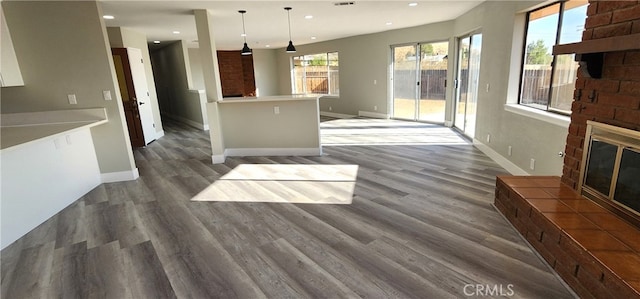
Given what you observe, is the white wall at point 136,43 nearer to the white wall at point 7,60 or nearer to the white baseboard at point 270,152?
the white wall at point 7,60

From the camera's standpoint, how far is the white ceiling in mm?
4238

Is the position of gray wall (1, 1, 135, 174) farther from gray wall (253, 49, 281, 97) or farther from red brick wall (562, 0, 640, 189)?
gray wall (253, 49, 281, 97)

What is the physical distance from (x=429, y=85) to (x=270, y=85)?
21.3ft

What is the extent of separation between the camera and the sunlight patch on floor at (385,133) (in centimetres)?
587

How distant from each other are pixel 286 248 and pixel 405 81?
6.37m

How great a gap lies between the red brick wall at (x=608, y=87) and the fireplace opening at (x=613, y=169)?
7 cm

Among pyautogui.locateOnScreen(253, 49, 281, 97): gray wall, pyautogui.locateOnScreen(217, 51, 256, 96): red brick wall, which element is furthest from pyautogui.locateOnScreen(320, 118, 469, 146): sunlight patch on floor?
pyautogui.locateOnScreen(217, 51, 256, 96): red brick wall

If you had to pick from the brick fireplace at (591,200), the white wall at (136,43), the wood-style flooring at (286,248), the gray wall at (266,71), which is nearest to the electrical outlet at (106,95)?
the wood-style flooring at (286,248)

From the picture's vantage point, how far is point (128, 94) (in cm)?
599

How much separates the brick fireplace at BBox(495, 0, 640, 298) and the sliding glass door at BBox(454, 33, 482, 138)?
307 cm

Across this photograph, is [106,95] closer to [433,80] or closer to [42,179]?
[42,179]

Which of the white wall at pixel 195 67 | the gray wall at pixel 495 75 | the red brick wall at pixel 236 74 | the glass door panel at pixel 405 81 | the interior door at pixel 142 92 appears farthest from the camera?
the red brick wall at pixel 236 74

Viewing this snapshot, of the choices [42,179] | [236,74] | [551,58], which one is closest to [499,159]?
[551,58]

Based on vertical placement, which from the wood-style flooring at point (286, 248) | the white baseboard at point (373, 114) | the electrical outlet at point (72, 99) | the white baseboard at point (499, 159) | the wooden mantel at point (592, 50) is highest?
the wooden mantel at point (592, 50)
